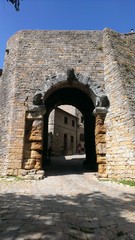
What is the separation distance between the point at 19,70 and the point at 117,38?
186 inches

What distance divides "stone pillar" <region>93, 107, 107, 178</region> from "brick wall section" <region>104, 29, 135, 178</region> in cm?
20

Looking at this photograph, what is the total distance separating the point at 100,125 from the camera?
8.52 m

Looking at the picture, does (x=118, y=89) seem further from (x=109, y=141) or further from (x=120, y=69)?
(x=109, y=141)

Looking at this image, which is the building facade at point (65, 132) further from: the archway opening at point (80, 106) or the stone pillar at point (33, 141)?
the stone pillar at point (33, 141)

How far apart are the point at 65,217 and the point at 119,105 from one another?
5232mm

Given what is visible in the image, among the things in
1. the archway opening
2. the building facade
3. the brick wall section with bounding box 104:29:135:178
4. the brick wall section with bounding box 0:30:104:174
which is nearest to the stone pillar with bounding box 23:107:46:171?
the brick wall section with bounding box 0:30:104:174

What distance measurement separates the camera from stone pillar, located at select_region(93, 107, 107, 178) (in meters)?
8.19

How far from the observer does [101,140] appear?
837 cm

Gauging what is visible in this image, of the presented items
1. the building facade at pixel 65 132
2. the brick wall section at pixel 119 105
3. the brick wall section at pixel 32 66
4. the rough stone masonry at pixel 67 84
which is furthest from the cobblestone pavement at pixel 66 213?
the building facade at pixel 65 132

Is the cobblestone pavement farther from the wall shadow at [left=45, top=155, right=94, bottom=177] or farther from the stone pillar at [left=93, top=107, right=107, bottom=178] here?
the wall shadow at [left=45, top=155, right=94, bottom=177]

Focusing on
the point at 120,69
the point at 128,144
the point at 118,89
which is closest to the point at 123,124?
the point at 128,144

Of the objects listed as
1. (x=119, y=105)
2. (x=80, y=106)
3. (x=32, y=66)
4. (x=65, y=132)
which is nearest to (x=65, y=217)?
(x=119, y=105)

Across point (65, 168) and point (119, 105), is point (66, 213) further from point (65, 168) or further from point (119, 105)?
point (65, 168)

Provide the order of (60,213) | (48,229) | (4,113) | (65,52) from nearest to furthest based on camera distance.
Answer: (48,229)
(60,213)
(4,113)
(65,52)
